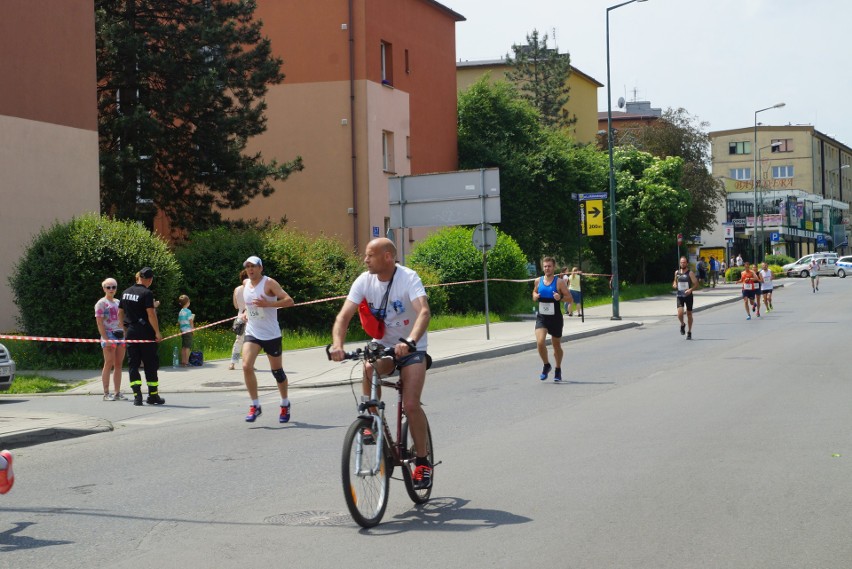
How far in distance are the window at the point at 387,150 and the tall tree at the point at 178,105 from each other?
756cm

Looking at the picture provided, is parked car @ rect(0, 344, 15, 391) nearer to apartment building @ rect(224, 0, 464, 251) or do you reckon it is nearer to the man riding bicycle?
the man riding bicycle

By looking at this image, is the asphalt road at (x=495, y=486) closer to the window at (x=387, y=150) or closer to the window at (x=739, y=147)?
the window at (x=387, y=150)

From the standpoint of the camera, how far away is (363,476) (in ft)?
21.1

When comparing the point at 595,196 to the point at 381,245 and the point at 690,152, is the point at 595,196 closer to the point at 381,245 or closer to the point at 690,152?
the point at 381,245

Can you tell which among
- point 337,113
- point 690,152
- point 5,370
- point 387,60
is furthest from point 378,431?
point 690,152

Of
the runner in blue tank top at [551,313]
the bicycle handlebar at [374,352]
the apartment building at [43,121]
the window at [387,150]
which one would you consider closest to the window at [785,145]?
the window at [387,150]

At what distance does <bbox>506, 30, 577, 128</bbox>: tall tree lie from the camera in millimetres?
66750

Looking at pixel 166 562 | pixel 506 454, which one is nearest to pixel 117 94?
pixel 506 454

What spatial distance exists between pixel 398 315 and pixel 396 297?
12 centimetres

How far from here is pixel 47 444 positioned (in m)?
10.7

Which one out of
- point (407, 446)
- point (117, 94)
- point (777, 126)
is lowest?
point (407, 446)

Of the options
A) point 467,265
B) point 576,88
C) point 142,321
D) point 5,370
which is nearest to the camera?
point 142,321

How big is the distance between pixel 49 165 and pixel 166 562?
66.5 feet

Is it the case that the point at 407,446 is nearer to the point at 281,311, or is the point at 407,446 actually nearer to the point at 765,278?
the point at 281,311
